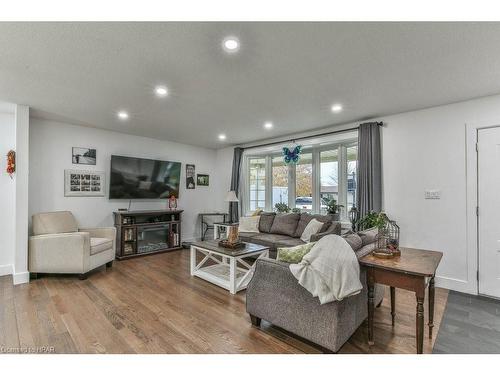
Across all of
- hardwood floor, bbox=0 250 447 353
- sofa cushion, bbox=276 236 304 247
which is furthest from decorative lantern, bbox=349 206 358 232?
hardwood floor, bbox=0 250 447 353

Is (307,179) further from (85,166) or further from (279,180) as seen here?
(85,166)

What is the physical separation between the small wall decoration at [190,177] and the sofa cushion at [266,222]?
210 centimetres

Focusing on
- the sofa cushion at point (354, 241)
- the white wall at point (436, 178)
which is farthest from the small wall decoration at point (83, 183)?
the white wall at point (436, 178)

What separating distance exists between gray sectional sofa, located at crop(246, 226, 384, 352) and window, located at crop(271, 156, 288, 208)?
9.99 ft

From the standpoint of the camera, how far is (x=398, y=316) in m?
2.47

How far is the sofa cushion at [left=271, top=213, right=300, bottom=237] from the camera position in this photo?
4.41 meters

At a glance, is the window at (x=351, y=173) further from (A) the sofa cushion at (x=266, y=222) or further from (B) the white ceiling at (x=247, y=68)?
(A) the sofa cushion at (x=266, y=222)

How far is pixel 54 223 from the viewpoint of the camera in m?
3.83

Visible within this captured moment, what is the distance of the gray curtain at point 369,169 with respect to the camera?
372 centimetres

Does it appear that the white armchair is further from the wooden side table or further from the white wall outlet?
the white wall outlet

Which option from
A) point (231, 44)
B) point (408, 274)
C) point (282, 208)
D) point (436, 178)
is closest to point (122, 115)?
point (231, 44)

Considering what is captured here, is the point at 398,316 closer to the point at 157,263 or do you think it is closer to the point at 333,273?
the point at 333,273

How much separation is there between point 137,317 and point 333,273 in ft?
6.31
